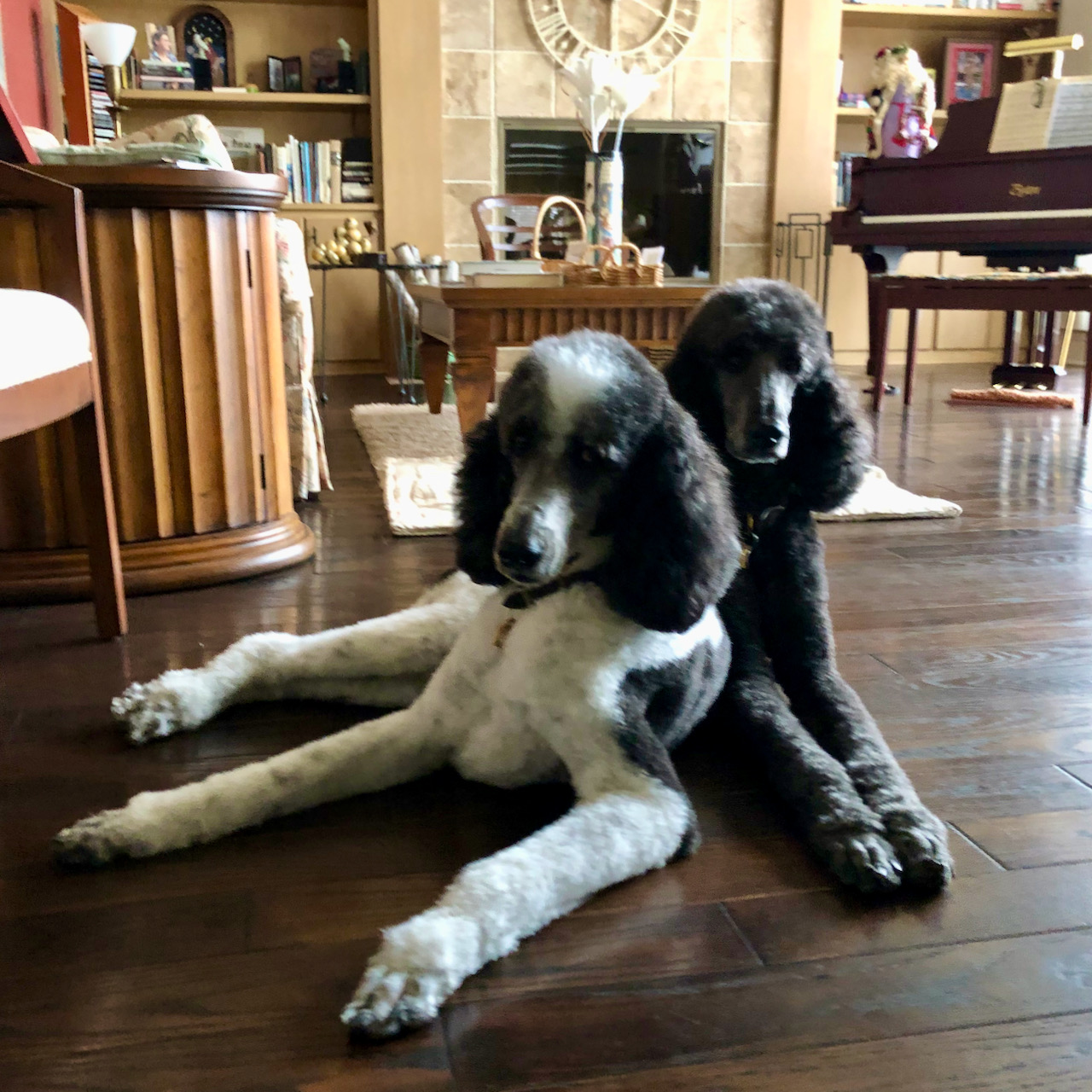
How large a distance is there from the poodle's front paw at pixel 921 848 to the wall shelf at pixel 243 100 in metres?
5.12

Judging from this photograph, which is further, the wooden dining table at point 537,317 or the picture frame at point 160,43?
the picture frame at point 160,43

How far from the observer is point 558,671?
1.10m

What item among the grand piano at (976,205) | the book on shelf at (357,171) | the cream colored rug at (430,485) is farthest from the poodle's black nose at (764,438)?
the book on shelf at (357,171)

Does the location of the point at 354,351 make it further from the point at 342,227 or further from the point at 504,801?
the point at 504,801

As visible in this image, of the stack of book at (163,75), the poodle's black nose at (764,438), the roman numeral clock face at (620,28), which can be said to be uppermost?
the roman numeral clock face at (620,28)

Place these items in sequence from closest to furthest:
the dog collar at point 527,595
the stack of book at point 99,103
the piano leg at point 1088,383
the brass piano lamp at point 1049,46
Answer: the dog collar at point 527,595, the piano leg at point 1088,383, the stack of book at point 99,103, the brass piano lamp at point 1049,46

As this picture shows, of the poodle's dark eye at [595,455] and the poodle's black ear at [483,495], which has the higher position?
the poodle's dark eye at [595,455]

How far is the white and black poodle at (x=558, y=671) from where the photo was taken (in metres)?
0.98

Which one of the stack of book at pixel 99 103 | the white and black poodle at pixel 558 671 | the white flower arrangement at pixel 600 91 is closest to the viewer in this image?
the white and black poodle at pixel 558 671

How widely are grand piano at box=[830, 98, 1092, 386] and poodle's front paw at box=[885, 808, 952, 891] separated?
3.88 meters

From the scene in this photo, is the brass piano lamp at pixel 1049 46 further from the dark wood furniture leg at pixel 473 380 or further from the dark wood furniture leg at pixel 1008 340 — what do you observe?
the dark wood furniture leg at pixel 473 380

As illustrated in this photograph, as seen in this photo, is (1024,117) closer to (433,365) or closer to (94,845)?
(433,365)

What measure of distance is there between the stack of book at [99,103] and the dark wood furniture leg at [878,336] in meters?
3.18

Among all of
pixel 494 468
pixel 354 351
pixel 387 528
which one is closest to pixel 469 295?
pixel 387 528
